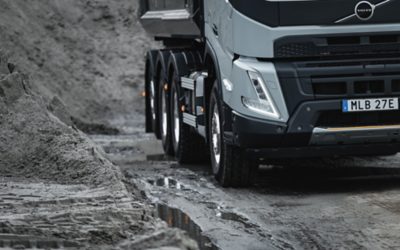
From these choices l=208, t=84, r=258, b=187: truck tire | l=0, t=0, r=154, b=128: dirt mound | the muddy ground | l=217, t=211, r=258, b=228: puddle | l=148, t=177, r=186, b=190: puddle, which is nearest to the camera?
the muddy ground

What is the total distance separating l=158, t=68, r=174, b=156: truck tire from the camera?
1745 centimetres

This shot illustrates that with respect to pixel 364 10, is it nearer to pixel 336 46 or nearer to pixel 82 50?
pixel 336 46

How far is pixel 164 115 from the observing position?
18172mm

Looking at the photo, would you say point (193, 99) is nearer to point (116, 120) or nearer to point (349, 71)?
point (349, 71)

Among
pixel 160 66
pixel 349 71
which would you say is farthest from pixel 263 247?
pixel 160 66

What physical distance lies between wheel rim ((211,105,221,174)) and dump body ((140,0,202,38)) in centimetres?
114

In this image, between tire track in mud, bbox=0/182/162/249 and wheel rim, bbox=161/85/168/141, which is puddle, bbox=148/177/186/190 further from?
wheel rim, bbox=161/85/168/141

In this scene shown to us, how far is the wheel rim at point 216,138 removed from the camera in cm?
1355

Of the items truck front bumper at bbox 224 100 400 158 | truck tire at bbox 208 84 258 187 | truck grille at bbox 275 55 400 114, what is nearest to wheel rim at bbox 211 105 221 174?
truck tire at bbox 208 84 258 187

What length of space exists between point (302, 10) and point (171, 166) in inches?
164

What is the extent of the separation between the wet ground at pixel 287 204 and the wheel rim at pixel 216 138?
0.79 ft

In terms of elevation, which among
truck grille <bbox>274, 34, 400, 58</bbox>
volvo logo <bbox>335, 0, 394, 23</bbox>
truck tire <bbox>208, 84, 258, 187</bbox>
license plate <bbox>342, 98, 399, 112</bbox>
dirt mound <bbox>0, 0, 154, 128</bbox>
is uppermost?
volvo logo <bbox>335, 0, 394, 23</bbox>

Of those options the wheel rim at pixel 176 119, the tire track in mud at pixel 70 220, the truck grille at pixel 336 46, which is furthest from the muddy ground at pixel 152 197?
the truck grille at pixel 336 46

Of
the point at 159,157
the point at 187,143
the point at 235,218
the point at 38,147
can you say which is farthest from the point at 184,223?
the point at 159,157
